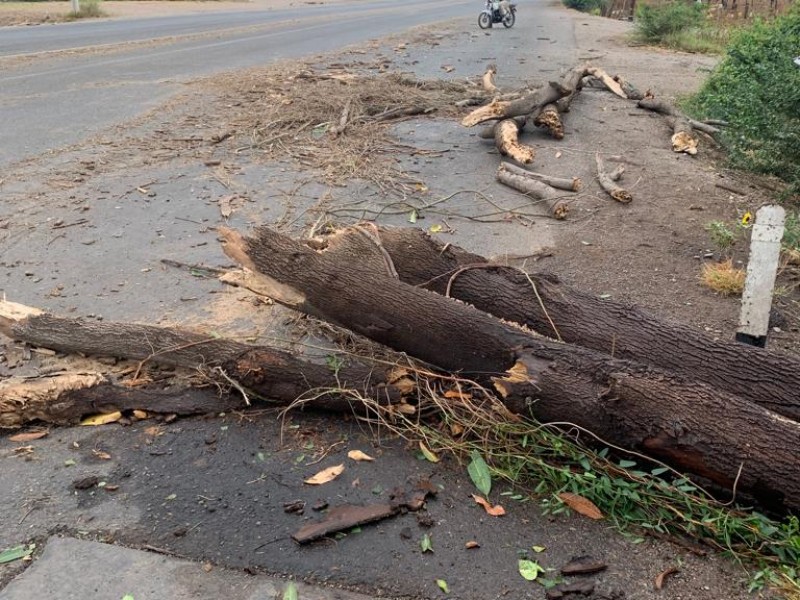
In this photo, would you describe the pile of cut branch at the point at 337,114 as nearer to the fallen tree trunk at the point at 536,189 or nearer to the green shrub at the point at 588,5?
the fallen tree trunk at the point at 536,189

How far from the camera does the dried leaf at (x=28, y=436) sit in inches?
146

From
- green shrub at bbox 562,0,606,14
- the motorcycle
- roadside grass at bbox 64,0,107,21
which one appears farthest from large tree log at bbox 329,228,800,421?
green shrub at bbox 562,0,606,14

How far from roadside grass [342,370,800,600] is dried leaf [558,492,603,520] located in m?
0.02

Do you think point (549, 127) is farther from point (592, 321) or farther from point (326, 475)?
point (326, 475)

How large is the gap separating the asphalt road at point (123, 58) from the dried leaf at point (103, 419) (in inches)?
209

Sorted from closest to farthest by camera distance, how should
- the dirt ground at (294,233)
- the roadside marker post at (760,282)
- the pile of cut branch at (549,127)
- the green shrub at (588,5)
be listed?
the dirt ground at (294,233), the roadside marker post at (760,282), the pile of cut branch at (549,127), the green shrub at (588,5)

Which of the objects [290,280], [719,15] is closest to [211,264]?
[290,280]

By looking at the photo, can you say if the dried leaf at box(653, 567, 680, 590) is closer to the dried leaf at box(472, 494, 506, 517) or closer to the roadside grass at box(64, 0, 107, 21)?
the dried leaf at box(472, 494, 506, 517)

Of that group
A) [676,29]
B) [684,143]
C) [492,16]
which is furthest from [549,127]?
[492,16]

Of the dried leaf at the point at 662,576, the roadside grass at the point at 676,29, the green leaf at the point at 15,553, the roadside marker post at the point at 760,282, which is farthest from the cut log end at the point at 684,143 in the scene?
the roadside grass at the point at 676,29

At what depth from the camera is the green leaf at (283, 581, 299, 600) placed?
9.02 ft

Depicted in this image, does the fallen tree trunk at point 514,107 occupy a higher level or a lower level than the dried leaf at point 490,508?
higher

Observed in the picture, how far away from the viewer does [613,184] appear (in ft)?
25.7

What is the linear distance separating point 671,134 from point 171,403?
27.5 feet
